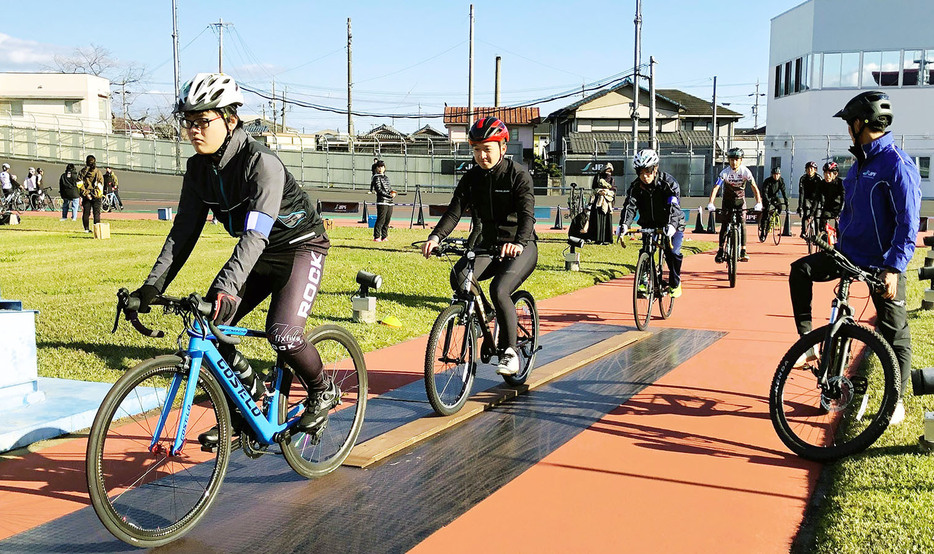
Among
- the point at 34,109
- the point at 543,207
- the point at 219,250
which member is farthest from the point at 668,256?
the point at 34,109

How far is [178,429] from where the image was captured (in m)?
3.73

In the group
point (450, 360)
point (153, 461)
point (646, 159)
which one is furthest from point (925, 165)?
point (153, 461)

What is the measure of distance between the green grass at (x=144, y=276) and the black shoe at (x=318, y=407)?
3137mm

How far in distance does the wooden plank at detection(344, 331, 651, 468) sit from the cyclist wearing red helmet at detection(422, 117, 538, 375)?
314mm

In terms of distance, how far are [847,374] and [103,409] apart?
4238mm

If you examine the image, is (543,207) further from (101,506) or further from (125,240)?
(101,506)

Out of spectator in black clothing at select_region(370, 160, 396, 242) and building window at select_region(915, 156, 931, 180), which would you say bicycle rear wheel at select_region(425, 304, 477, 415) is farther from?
building window at select_region(915, 156, 931, 180)

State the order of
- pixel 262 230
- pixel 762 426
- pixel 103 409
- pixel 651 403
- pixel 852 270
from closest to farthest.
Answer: pixel 103 409 → pixel 262 230 → pixel 852 270 → pixel 762 426 → pixel 651 403

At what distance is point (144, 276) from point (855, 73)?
4023cm

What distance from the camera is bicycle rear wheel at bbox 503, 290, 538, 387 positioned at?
6664mm

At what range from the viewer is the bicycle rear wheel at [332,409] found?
4.57 metres

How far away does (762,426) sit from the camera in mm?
5887

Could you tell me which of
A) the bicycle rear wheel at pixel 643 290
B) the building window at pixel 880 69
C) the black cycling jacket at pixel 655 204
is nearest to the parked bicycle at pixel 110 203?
the black cycling jacket at pixel 655 204

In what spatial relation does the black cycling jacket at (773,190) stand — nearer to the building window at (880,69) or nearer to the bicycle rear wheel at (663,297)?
the bicycle rear wheel at (663,297)
